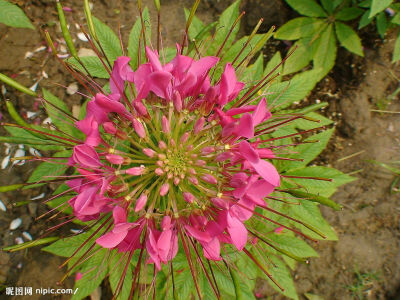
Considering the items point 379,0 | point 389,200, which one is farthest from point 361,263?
point 379,0

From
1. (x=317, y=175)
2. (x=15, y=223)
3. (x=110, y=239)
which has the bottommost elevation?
(x=15, y=223)

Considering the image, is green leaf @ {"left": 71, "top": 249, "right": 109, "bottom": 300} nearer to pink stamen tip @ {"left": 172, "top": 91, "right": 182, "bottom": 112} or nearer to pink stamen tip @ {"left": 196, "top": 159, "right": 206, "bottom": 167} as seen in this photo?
pink stamen tip @ {"left": 196, "top": 159, "right": 206, "bottom": 167}

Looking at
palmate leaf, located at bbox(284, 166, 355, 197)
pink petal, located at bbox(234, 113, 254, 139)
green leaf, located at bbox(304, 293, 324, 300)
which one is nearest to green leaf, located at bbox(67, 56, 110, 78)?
pink petal, located at bbox(234, 113, 254, 139)

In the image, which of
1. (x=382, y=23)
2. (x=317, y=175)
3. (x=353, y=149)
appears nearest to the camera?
(x=317, y=175)

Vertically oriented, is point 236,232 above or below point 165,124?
below

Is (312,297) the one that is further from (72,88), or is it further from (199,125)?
(72,88)

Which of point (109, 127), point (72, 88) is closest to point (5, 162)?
point (72, 88)

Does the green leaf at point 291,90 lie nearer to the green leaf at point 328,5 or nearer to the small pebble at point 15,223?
the green leaf at point 328,5

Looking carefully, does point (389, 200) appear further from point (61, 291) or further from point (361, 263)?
point (61, 291)
